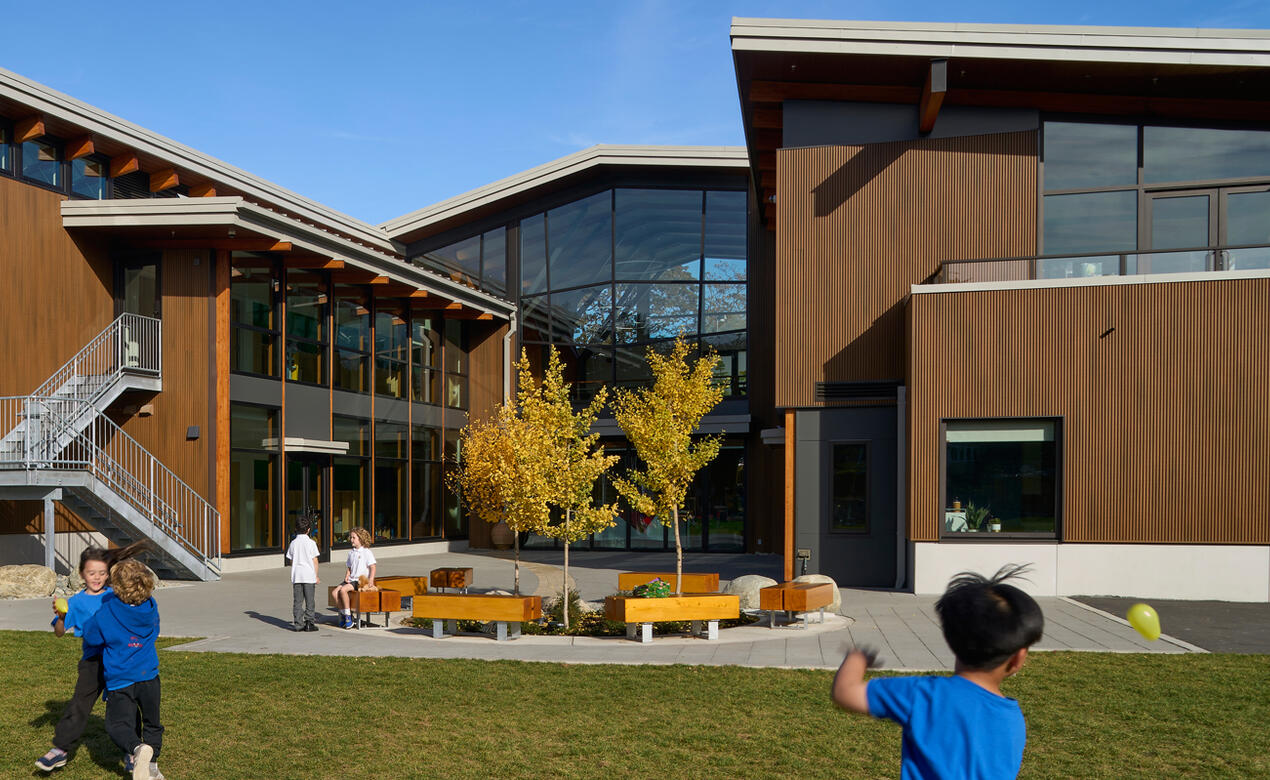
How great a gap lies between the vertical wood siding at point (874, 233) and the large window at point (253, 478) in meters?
11.0

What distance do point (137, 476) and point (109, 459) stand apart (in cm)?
202

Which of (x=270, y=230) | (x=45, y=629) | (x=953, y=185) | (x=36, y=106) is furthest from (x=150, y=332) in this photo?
(x=953, y=185)

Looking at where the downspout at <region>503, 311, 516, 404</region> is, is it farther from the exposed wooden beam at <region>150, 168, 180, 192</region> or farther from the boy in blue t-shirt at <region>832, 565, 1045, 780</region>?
the boy in blue t-shirt at <region>832, 565, 1045, 780</region>

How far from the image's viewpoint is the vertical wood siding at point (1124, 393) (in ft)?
52.4

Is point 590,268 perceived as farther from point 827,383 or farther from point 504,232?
point 827,383

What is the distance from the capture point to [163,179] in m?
23.5

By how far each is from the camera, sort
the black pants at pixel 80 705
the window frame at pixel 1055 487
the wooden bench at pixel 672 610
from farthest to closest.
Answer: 1. the window frame at pixel 1055 487
2. the wooden bench at pixel 672 610
3. the black pants at pixel 80 705

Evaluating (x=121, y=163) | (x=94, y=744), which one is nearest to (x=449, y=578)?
(x=94, y=744)

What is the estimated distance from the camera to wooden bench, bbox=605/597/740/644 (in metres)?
12.4

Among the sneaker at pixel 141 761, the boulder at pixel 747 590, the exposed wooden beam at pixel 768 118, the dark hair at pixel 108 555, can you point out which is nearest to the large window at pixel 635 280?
the exposed wooden beam at pixel 768 118

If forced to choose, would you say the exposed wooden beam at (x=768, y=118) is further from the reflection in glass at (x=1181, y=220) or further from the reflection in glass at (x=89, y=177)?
the reflection in glass at (x=89, y=177)

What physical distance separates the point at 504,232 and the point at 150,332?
1276 cm

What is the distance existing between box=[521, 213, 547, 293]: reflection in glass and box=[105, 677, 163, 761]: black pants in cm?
2546

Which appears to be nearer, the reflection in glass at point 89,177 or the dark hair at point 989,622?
the dark hair at point 989,622
